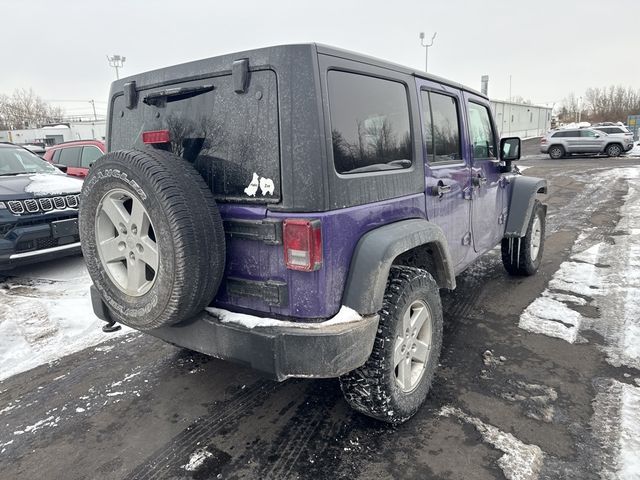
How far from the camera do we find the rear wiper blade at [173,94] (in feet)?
7.82

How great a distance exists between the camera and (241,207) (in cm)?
225

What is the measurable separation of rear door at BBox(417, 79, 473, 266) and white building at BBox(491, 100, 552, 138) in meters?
32.2

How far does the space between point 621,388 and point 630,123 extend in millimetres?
47273

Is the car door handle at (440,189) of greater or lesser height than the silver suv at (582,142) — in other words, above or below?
below

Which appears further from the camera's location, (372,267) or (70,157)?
(70,157)

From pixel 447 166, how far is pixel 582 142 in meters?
24.1

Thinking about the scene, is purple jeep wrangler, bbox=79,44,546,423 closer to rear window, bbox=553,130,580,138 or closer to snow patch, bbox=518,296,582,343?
snow patch, bbox=518,296,582,343

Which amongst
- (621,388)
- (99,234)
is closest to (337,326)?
(99,234)

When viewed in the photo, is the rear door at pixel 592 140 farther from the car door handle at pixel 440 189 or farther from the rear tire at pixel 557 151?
the car door handle at pixel 440 189

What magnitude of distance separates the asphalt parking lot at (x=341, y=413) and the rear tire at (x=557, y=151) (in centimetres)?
2218

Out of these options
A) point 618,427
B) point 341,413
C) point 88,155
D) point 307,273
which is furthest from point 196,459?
point 88,155

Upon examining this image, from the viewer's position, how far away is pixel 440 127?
126 inches

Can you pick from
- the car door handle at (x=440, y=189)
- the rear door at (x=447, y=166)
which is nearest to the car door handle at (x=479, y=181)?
the rear door at (x=447, y=166)

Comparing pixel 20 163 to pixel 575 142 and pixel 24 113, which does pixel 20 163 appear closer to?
pixel 575 142
